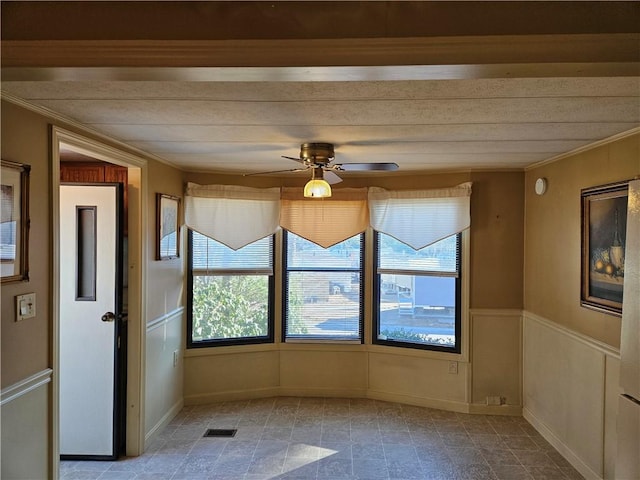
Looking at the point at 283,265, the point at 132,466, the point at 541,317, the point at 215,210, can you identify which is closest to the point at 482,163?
the point at 541,317

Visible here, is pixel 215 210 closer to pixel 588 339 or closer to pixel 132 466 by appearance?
pixel 132 466

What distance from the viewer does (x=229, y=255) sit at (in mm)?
4203

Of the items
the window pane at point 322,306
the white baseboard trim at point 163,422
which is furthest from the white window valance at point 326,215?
the white baseboard trim at point 163,422

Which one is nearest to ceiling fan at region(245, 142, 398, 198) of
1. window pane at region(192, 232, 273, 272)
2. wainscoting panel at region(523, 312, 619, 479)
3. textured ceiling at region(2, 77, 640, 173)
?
textured ceiling at region(2, 77, 640, 173)

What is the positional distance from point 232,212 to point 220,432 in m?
2.02

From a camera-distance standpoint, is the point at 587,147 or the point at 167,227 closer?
the point at 587,147

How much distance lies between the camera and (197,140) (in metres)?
2.75

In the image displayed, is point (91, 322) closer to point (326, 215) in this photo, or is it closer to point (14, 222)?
point (14, 222)

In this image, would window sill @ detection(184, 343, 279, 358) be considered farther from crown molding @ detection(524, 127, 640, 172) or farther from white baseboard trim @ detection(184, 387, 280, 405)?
crown molding @ detection(524, 127, 640, 172)

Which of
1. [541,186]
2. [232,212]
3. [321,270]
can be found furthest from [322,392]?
[541,186]

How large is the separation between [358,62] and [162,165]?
2.78 metres

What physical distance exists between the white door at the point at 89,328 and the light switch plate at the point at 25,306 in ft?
3.52

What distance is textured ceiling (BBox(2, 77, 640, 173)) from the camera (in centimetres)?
172

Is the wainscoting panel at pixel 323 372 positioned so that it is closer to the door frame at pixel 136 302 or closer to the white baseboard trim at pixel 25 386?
the door frame at pixel 136 302
